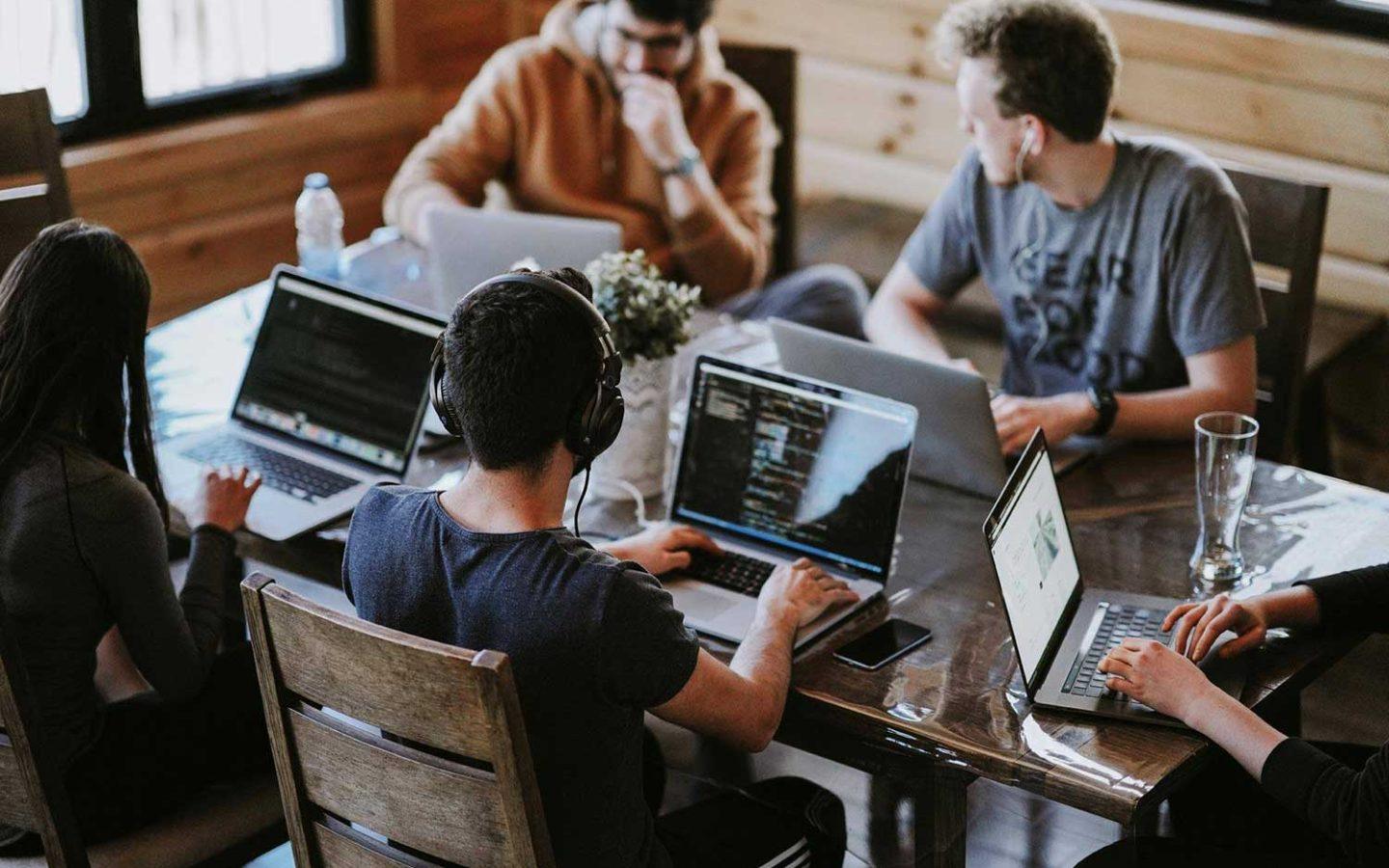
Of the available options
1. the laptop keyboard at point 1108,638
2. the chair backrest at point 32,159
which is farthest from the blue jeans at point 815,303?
the laptop keyboard at point 1108,638

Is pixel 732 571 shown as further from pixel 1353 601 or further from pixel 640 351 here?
pixel 1353 601

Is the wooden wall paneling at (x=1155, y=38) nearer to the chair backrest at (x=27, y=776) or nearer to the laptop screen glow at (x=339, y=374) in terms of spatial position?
the laptop screen glow at (x=339, y=374)

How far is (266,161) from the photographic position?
14.3ft

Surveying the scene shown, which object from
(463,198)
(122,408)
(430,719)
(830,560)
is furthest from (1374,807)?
(463,198)

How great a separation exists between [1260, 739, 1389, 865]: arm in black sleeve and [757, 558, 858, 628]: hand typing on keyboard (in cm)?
52

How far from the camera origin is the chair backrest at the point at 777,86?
11.5 ft

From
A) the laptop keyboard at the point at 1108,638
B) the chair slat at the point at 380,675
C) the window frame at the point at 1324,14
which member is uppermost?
the window frame at the point at 1324,14

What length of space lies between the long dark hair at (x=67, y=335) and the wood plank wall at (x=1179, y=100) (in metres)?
2.62

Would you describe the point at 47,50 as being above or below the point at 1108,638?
above

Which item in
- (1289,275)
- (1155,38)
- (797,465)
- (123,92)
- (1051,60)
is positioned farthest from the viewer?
(123,92)

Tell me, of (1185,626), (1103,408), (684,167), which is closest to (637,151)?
(684,167)

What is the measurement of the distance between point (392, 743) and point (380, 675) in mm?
87

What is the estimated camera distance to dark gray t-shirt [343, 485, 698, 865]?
1.48 m

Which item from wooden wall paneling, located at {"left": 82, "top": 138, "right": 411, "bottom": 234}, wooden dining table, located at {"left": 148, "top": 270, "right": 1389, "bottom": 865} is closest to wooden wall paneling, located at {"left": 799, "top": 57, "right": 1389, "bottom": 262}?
wooden wall paneling, located at {"left": 82, "top": 138, "right": 411, "bottom": 234}
